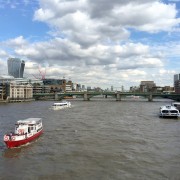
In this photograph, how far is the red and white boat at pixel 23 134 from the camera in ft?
105

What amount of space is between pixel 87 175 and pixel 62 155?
6.60 m

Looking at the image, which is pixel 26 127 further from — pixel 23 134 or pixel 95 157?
pixel 95 157

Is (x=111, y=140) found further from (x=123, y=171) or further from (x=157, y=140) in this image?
(x=123, y=171)

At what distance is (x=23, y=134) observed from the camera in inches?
1347

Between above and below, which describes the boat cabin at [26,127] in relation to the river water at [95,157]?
above

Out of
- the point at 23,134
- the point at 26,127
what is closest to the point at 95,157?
the point at 23,134

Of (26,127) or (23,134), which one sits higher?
(26,127)

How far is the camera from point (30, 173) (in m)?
23.5

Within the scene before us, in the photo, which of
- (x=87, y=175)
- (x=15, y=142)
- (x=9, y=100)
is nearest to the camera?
(x=87, y=175)

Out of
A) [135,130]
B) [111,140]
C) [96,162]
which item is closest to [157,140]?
[111,140]

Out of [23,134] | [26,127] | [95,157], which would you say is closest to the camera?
[95,157]

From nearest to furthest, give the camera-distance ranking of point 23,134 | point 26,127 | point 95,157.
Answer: point 95,157 → point 23,134 → point 26,127

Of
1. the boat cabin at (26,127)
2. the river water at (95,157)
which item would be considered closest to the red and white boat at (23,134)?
the boat cabin at (26,127)

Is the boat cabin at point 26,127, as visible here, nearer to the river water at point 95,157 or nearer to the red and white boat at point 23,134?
the red and white boat at point 23,134
